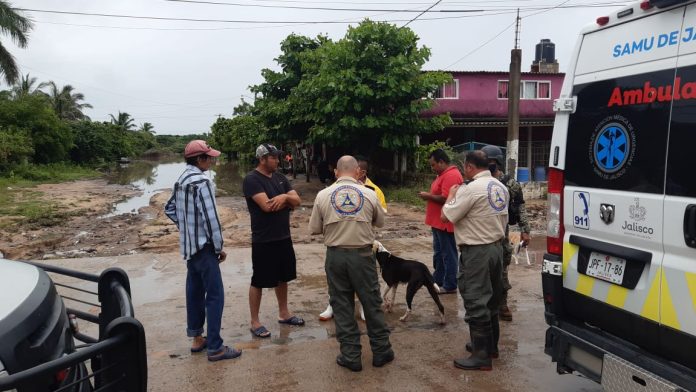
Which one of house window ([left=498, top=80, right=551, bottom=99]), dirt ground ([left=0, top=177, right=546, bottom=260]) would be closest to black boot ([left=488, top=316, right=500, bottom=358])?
dirt ground ([left=0, top=177, right=546, bottom=260])

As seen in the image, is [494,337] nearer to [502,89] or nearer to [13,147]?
[502,89]

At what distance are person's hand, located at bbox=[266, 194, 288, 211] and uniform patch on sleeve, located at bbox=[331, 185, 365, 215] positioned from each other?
26.7 inches

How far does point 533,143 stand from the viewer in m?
24.5

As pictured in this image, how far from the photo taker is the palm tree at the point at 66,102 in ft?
167

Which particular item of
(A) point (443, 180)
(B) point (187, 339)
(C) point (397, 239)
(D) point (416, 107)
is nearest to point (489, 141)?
(D) point (416, 107)

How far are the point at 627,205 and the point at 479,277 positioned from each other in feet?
4.54

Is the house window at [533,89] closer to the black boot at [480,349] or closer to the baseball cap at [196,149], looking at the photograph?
the black boot at [480,349]

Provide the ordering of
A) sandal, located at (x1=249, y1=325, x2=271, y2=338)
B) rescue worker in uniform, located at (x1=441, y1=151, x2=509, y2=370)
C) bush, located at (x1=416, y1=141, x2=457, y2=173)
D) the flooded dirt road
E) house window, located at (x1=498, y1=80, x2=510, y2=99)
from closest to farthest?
1. the flooded dirt road
2. rescue worker in uniform, located at (x1=441, y1=151, x2=509, y2=370)
3. sandal, located at (x1=249, y1=325, x2=271, y2=338)
4. bush, located at (x1=416, y1=141, x2=457, y2=173)
5. house window, located at (x1=498, y1=80, x2=510, y2=99)

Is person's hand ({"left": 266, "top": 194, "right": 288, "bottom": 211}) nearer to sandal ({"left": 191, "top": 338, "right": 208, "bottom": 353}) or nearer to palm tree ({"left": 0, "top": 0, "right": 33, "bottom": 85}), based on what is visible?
sandal ({"left": 191, "top": 338, "right": 208, "bottom": 353})

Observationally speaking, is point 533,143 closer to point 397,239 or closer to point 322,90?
point 322,90

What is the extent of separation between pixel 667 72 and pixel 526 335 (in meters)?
→ 2.97

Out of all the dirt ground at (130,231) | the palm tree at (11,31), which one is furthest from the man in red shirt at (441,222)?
the palm tree at (11,31)

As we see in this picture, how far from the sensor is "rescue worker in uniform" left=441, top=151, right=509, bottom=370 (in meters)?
4.05

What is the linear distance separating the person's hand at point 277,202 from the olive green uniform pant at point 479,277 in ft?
5.37
